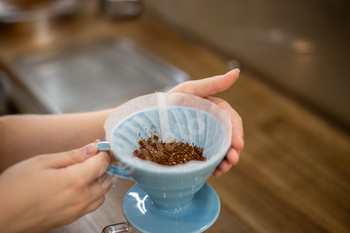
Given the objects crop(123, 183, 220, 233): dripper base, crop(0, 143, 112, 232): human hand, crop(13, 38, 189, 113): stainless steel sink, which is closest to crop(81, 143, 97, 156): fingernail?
crop(0, 143, 112, 232): human hand

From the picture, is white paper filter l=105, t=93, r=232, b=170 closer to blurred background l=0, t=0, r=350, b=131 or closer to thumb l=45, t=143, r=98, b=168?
thumb l=45, t=143, r=98, b=168

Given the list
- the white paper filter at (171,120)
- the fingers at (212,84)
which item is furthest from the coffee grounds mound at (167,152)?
the fingers at (212,84)

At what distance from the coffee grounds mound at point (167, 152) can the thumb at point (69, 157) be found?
0.06 metres

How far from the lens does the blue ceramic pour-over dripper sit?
0.36 m

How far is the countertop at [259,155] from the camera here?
525 millimetres

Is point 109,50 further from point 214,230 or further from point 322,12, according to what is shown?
point 214,230

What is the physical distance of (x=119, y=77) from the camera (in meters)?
1.16

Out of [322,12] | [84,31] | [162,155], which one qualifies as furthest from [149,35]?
[162,155]

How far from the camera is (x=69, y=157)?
0.38 meters

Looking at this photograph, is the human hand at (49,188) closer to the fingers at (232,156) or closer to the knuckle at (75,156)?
the knuckle at (75,156)

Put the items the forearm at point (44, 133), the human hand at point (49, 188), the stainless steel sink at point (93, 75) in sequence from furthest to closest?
the stainless steel sink at point (93, 75) < the forearm at point (44, 133) < the human hand at point (49, 188)

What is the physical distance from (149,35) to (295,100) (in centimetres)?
62

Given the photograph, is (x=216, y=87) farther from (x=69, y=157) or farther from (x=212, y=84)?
(x=69, y=157)

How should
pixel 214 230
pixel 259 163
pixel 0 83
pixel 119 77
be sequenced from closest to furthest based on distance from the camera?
pixel 214 230 → pixel 259 163 → pixel 0 83 → pixel 119 77
